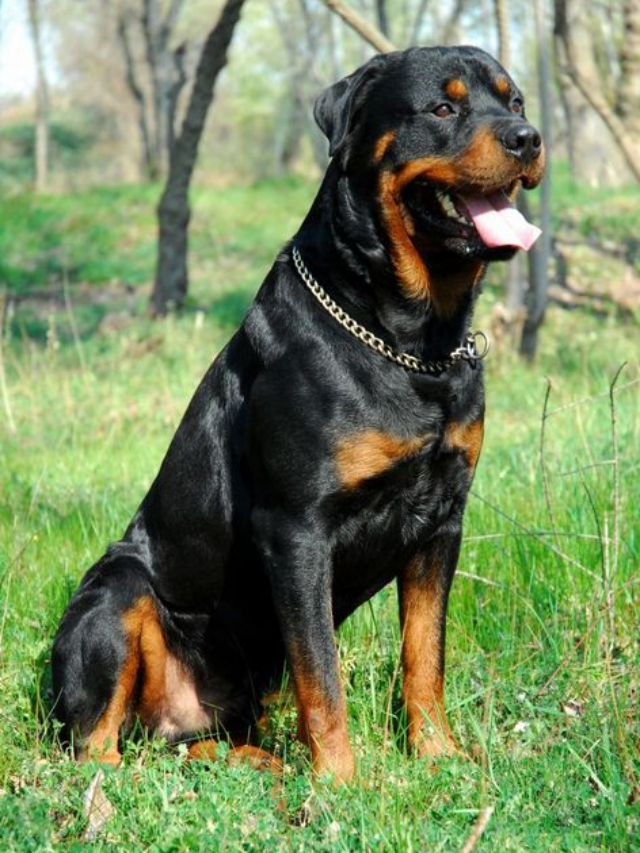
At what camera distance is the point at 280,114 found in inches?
1699

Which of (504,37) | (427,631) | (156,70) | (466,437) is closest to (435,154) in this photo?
(466,437)

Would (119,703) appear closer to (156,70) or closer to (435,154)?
(435,154)

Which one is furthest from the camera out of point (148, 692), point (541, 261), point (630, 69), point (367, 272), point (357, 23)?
point (630, 69)

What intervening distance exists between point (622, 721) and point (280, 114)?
1674 inches

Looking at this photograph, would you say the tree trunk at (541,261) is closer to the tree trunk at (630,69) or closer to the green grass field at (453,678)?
the green grass field at (453,678)

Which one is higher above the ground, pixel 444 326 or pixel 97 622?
pixel 444 326

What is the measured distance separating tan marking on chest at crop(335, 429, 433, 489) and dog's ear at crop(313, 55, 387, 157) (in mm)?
869

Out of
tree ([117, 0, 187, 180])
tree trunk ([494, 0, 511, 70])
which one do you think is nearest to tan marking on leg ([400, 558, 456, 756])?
tree trunk ([494, 0, 511, 70])

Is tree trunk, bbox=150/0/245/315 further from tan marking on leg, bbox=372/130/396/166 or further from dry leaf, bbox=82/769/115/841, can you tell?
dry leaf, bbox=82/769/115/841

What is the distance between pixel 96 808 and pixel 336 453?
113cm

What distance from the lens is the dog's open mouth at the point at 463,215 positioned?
10.1 ft

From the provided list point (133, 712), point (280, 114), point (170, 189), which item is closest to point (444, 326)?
point (133, 712)

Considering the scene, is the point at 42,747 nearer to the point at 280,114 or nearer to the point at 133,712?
the point at 133,712

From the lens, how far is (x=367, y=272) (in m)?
3.20
